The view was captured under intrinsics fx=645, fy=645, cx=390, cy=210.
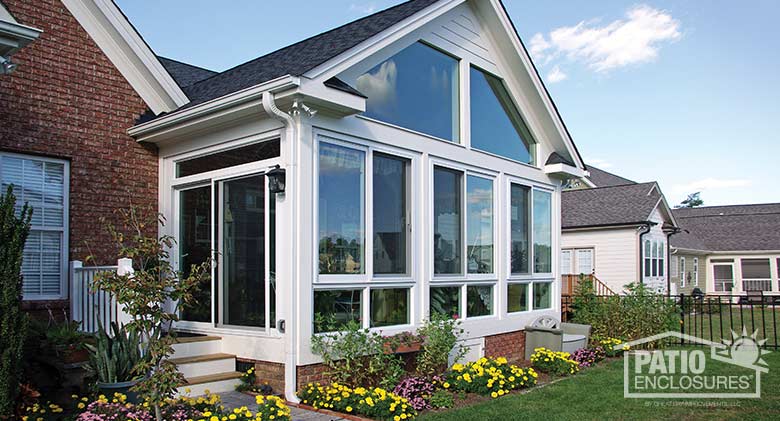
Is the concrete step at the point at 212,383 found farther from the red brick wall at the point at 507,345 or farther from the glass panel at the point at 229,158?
the red brick wall at the point at 507,345

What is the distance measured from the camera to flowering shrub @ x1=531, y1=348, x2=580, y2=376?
9.50 meters

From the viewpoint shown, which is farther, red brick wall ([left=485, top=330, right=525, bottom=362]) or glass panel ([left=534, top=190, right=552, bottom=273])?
glass panel ([left=534, top=190, right=552, bottom=273])

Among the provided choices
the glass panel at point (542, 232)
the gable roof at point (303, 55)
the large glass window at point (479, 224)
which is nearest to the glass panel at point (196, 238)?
the gable roof at point (303, 55)

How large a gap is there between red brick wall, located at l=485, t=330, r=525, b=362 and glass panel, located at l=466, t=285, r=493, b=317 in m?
0.43

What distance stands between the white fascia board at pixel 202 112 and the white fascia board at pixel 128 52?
65 centimetres

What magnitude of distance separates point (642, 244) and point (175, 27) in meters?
15.4

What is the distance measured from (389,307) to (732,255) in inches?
1086

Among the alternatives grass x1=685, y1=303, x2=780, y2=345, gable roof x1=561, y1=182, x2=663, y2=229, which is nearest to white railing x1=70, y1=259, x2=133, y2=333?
grass x1=685, y1=303, x2=780, y2=345

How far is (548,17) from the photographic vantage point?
45.8 feet

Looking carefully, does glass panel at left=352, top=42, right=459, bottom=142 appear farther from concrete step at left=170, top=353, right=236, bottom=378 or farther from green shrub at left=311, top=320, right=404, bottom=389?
concrete step at left=170, top=353, right=236, bottom=378

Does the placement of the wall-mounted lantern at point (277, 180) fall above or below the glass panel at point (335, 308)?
above

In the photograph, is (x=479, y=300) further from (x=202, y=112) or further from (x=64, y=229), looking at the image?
(x=64, y=229)

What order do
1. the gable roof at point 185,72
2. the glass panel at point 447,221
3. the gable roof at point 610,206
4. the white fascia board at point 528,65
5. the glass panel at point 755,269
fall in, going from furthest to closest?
the glass panel at point 755,269, the gable roof at point 610,206, the gable roof at point 185,72, the white fascia board at point 528,65, the glass panel at point 447,221

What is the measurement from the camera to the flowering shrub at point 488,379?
784 cm
